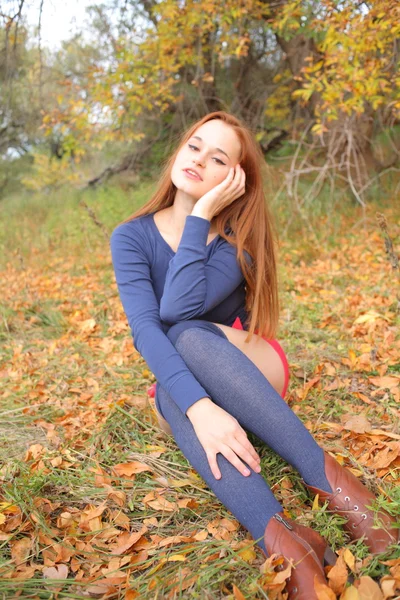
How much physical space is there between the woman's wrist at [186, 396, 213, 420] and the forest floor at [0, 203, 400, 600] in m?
0.32

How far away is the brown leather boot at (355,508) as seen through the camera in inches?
54.6

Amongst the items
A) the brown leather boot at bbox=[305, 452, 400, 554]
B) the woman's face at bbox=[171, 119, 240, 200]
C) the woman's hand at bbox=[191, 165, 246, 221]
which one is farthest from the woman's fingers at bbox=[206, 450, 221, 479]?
the woman's face at bbox=[171, 119, 240, 200]

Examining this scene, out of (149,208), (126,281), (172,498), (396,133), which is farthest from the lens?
(396,133)

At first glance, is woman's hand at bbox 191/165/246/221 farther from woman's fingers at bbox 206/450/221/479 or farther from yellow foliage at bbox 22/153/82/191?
yellow foliage at bbox 22/153/82/191

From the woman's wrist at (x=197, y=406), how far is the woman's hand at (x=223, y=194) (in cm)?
72

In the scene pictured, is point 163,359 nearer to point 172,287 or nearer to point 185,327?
point 185,327

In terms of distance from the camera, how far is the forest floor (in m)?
1.32

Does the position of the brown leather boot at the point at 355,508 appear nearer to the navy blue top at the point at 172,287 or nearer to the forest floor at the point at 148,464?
the forest floor at the point at 148,464

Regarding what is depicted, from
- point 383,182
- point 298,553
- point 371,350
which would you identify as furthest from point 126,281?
point 383,182

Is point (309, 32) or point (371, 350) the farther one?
point (309, 32)

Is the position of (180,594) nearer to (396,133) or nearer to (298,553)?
(298,553)

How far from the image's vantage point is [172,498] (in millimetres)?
1701

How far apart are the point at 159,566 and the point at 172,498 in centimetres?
38

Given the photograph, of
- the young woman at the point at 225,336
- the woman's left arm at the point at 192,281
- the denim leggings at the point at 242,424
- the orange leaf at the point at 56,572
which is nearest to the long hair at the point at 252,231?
the young woman at the point at 225,336
